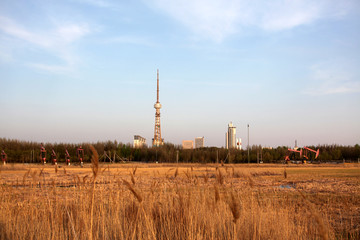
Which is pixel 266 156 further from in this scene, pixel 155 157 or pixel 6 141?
pixel 6 141

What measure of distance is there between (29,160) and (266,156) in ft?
92.3

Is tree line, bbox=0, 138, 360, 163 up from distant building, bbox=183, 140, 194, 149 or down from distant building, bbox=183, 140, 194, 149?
down

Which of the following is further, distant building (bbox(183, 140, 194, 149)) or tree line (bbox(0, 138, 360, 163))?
distant building (bbox(183, 140, 194, 149))

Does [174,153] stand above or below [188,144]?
below

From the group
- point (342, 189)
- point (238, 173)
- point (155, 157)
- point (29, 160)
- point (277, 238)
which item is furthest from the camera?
point (155, 157)

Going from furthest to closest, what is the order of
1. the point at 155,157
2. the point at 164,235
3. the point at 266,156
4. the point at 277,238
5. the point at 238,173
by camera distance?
the point at 155,157 → the point at 266,156 → the point at 238,173 → the point at 164,235 → the point at 277,238

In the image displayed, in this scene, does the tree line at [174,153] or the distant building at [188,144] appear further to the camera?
the distant building at [188,144]

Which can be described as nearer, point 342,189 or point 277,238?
point 277,238

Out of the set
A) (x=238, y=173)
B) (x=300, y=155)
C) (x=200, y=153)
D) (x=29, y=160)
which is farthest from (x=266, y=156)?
(x=29, y=160)

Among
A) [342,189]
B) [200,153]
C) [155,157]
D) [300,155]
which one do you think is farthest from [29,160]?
[342,189]

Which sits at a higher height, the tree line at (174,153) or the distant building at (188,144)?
the distant building at (188,144)

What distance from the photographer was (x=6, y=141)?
41.5 metres

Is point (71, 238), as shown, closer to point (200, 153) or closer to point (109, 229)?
point (109, 229)

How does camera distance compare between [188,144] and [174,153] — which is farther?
[188,144]
